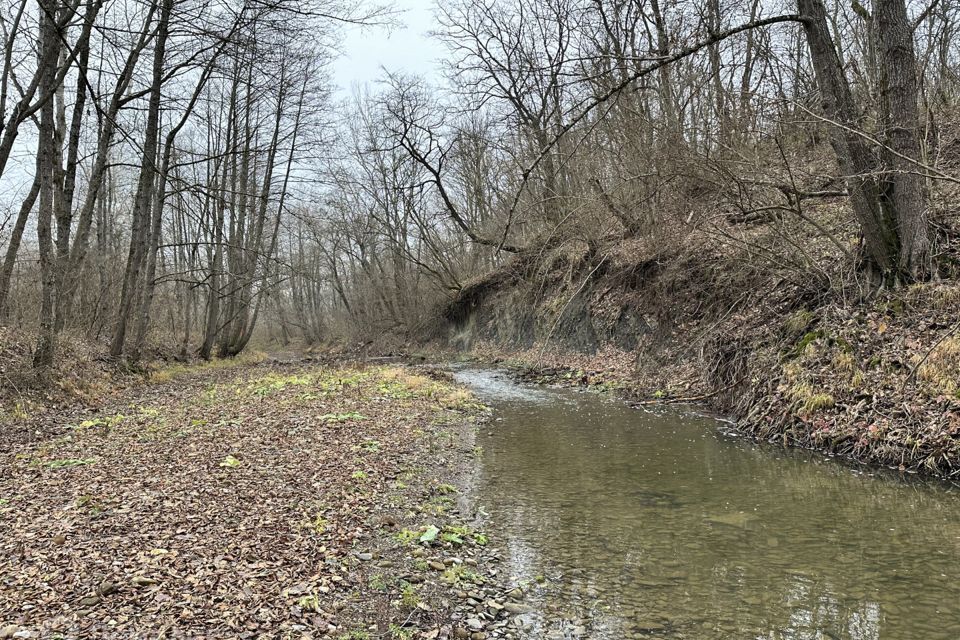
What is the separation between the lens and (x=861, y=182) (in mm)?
8820

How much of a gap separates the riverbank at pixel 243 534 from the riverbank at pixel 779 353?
2941 mm

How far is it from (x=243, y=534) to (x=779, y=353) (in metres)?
8.83

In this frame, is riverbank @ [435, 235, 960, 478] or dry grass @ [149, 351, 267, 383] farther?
dry grass @ [149, 351, 267, 383]

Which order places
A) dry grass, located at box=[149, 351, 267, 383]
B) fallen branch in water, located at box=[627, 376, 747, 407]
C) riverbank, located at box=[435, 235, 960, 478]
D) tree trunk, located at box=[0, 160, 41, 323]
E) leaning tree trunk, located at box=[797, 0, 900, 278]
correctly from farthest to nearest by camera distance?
dry grass, located at box=[149, 351, 267, 383] → tree trunk, located at box=[0, 160, 41, 323] → fallen branch in water, located at box=[627, 376, 747, 407] → leaning tree trunk, located at box=[797, 0, 900, 278] → riverbank, located at box=[435, 235, 960, 478]

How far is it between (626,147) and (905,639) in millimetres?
13578

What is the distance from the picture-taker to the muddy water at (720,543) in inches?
151

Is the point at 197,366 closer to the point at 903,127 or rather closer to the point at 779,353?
the point at 779,353

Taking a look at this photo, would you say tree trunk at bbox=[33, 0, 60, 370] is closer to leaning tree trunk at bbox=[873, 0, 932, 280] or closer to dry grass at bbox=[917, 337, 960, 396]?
leaning tree trunk at bbox=[873, 0, 932, 280]

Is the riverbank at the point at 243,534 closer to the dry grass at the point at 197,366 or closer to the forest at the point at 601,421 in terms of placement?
the forest at the point at 601,421

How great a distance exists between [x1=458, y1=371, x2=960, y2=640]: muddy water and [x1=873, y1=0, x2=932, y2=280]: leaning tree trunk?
13.1ft

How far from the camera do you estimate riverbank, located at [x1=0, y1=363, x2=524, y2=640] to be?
3.64m

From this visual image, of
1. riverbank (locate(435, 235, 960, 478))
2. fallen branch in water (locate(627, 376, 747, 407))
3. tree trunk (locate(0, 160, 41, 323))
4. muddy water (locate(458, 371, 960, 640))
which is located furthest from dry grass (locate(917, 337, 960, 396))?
tree trunk (locate(0, 160, 41, 323))

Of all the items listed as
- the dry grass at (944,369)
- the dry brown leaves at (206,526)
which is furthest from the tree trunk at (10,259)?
the dry grass at (944,369)

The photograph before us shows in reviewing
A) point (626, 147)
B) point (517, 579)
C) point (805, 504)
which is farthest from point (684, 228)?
point (517, 579)
